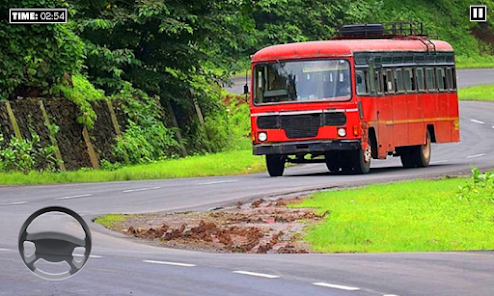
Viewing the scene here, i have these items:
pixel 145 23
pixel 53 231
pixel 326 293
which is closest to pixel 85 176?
→ pixel 145 23

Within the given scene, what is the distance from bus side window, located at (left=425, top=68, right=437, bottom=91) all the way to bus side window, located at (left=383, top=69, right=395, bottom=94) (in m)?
2.25

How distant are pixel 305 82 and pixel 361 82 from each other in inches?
59.3

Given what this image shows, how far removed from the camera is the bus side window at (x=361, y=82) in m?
30.9

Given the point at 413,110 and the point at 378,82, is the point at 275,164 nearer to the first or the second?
the point at 378,82

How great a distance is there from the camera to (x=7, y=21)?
3011 cm

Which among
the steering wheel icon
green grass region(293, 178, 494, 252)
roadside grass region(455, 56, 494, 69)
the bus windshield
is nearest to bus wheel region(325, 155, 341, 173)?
the bus windshield

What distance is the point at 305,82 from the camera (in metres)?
30.5

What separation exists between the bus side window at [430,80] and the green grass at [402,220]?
11.0m

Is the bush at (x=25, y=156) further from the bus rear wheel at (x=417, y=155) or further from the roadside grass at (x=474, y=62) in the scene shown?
the roadside grass at (x=474, y=62)

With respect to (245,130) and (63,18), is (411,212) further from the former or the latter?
(245,130)

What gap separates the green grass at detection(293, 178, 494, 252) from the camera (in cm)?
1544

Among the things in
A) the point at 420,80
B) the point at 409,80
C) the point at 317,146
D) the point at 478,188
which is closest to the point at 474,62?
the point at 420,80

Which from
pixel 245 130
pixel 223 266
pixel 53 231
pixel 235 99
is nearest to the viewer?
pixel 53 231

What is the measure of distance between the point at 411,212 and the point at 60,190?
8641 millimetres
